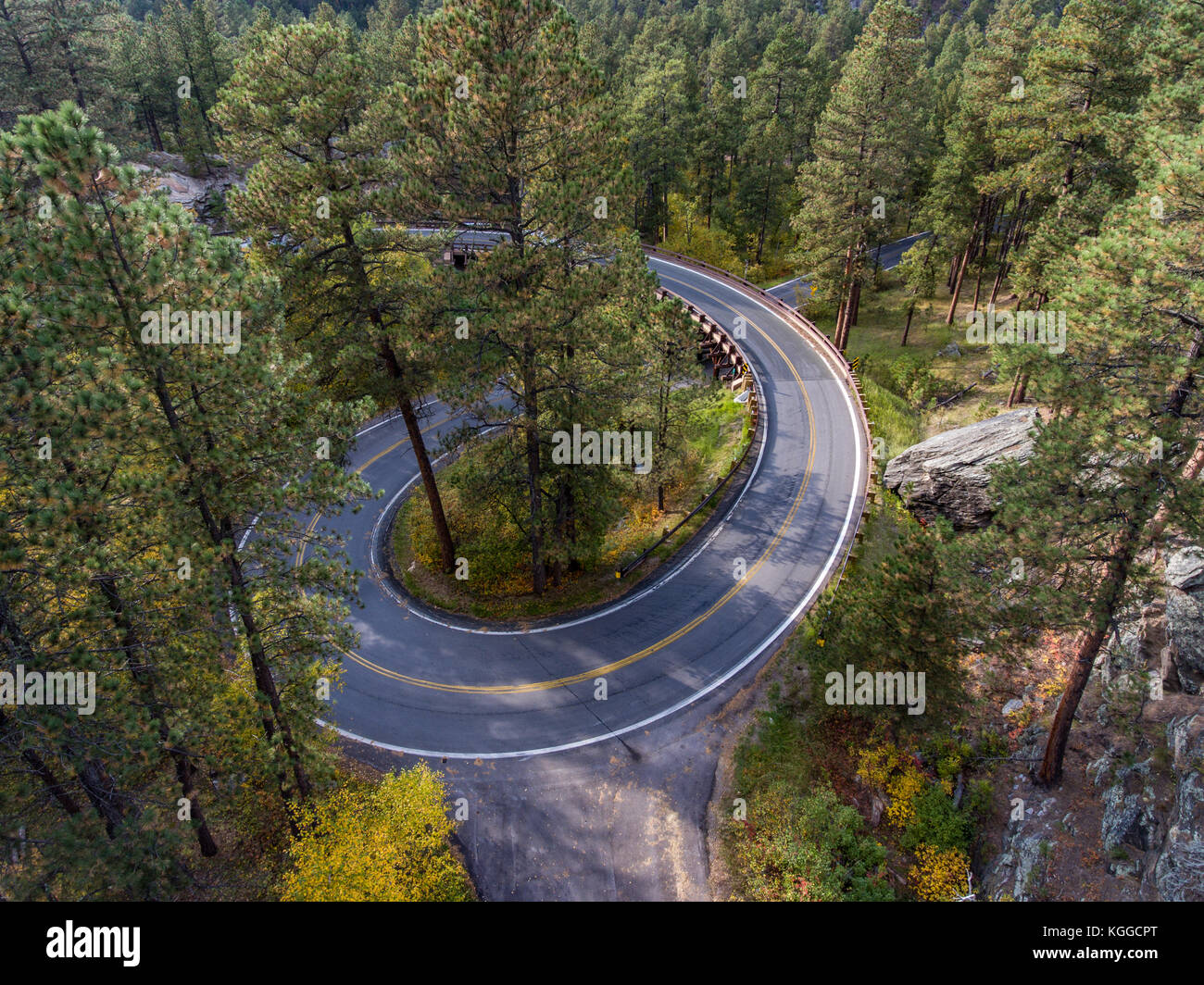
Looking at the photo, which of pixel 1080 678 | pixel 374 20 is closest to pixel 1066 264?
pixel 1080 678

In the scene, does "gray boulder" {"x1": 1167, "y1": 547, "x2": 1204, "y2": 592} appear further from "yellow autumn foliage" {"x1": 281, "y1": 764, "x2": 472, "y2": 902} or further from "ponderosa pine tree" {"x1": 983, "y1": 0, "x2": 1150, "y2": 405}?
"yellow autumn foliage" {"x1": 281, "y1": 764, "x2": 472, "y2": 902}

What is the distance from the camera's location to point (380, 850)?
12.9 m

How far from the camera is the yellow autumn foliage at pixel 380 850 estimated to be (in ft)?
40.8

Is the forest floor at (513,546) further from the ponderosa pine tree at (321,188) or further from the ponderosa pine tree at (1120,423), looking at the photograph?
the ponderosa pine tree at (1120,423)

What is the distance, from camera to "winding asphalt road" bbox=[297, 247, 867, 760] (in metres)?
18.7

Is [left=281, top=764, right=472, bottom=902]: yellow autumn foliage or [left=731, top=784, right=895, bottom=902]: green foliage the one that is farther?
[left=731, top=784, right=895, bottom=902]: green foliage

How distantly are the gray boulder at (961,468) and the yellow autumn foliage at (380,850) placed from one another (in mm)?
19629

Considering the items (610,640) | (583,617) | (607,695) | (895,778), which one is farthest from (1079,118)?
(607,695)

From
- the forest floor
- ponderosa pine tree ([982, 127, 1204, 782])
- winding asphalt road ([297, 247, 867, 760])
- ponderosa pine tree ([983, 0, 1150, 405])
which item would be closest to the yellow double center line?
winding asphalt road ([297, 247, 867, 760])

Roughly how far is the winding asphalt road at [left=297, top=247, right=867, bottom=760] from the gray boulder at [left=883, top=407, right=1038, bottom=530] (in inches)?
95.2

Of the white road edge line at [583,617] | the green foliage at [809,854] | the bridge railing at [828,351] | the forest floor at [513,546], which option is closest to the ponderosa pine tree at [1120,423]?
the green foliage at [809,854]

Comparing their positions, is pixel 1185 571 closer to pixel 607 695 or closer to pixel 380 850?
pixel 607 695

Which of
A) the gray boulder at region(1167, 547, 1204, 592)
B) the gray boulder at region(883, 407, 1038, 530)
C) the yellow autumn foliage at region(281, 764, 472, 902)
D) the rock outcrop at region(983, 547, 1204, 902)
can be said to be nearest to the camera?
the rock outcrop at region(983, 547, 1204, 902)
